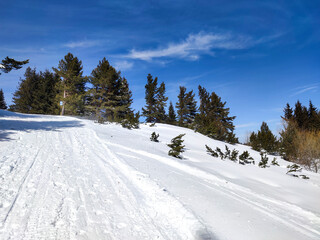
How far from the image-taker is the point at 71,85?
22109mm

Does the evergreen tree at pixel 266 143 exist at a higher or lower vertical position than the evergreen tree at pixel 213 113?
lower

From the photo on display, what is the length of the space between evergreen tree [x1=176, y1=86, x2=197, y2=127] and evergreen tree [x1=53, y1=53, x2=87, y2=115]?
18.5m

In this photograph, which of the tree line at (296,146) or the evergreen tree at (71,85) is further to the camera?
the evergreen tree at (71,85)

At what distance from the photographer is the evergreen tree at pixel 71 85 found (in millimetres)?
21500

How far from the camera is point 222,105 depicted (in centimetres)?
3294


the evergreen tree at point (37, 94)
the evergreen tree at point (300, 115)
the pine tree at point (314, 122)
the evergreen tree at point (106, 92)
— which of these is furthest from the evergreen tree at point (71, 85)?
the evergreen tree at point (300, 115)

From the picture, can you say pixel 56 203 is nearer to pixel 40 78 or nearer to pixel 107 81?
pixel 107 81

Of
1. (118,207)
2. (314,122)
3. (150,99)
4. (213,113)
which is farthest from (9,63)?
(314,122)

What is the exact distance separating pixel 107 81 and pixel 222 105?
2343cm

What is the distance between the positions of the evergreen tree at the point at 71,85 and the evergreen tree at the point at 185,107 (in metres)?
18.5

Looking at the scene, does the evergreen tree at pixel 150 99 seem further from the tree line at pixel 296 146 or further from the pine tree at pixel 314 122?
the pine tree at pixel 314 122

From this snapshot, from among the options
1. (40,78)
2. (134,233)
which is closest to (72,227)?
(134,233)

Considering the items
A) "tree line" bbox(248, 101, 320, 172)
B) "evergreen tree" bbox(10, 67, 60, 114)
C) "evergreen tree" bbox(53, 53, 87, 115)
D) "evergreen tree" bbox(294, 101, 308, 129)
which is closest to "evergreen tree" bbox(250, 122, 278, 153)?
"tree line" bbox(248, 101, 320, 172)

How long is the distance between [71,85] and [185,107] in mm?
21045
